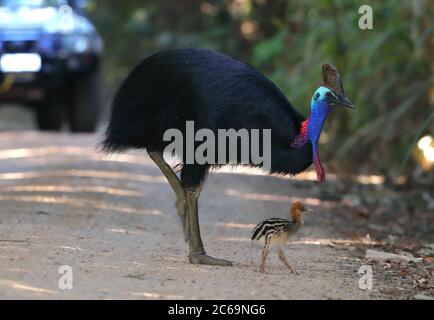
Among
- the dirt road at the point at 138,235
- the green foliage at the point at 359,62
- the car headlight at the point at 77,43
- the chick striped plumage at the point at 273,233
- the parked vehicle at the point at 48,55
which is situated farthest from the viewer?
the car headlight at the point at 77,43

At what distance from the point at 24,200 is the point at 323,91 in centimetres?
373

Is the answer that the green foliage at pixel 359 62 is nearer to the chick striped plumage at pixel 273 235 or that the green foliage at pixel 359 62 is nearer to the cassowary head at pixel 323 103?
the cassowary head at pixel 323 103

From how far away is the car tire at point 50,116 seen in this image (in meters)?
17.3

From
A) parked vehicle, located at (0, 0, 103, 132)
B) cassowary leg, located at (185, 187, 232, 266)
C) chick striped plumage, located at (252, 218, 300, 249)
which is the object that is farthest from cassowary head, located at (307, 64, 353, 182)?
parked vehicle, located at (0, 0, 103, 132)

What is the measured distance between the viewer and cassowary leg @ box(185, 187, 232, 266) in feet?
22.1

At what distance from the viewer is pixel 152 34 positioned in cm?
2219

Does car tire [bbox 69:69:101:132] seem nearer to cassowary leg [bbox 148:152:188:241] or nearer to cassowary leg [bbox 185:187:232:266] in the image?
cassowary leg [bbox 148:152:188:241]

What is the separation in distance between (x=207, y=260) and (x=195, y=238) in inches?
6.4

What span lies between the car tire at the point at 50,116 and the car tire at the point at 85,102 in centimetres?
56

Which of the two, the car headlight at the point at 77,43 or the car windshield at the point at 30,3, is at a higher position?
the car windshield at the point at 30,3

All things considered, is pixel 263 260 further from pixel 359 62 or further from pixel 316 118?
pixel 359 62

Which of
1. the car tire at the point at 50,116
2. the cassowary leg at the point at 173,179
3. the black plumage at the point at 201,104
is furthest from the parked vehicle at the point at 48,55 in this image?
the black plumage at the point at 201,104

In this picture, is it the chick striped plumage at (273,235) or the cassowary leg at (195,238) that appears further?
the cassowary leg at (195,238)

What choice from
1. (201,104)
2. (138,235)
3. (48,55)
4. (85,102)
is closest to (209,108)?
(201,104)
